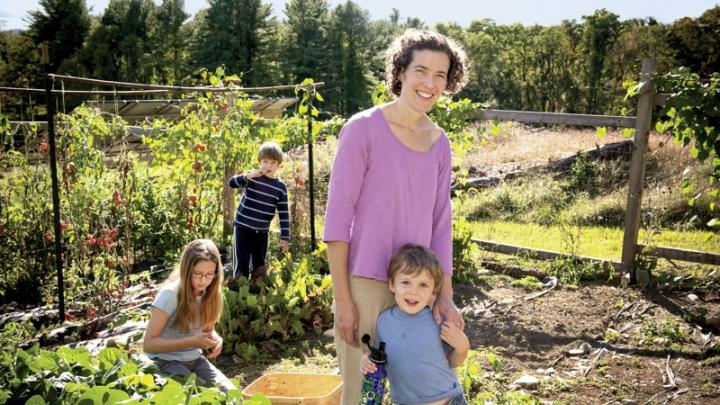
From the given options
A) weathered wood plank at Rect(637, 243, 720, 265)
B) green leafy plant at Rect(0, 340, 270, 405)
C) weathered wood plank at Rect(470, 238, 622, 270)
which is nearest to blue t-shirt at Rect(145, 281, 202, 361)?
green leafy plant at Rect(0, 340, 270, 405)

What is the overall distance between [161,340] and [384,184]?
140 centimetres

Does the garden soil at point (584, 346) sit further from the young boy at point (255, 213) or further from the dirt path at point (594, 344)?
the young boy at point (255, 213)

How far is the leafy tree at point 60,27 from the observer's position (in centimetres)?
2758

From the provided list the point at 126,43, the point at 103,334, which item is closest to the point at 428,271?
the point at 103,334

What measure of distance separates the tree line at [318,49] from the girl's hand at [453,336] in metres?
13.4

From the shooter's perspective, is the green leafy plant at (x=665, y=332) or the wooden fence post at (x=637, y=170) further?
the wooden fence post at (x=637, y=170)

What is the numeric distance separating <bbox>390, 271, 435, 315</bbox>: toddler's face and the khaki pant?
0.15 ft

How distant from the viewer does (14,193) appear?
19.1 feet

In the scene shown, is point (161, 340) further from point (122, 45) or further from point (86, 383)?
point (122, 45)

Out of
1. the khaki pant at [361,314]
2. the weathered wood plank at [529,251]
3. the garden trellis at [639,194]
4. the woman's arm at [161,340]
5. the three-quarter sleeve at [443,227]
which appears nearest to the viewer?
the khaki pant at [361,314]

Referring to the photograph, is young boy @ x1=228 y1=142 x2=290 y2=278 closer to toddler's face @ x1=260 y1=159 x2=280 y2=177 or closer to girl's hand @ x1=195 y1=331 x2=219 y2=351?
toddler's face @ x1=260 y1=159 x2=280 y2=177

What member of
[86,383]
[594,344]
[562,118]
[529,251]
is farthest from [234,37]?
[86,383]

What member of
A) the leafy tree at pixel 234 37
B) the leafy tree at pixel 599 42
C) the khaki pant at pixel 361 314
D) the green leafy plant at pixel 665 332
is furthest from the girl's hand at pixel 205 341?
the leafy tree at pixel 234 37

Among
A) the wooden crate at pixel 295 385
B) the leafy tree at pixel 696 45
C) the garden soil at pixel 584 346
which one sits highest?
the leafy tree at pixel 696 45
